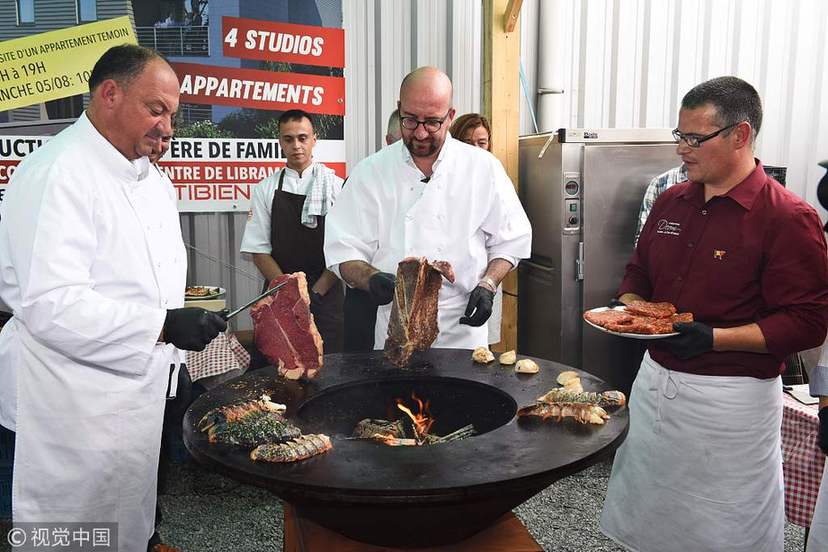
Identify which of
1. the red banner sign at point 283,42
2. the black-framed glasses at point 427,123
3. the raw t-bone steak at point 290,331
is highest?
the red banner sign at point 283,42

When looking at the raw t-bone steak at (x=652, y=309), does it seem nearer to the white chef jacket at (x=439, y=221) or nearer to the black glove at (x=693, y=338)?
the black glove at (x=693, y=338)

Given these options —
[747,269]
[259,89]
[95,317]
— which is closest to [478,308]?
[747,269]

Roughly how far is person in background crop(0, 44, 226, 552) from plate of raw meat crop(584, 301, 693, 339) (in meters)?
1.37

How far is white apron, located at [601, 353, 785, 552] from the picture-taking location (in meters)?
2.58

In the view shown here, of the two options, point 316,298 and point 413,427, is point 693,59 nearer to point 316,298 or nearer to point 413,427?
point 316,298

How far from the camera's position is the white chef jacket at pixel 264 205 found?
4.81m

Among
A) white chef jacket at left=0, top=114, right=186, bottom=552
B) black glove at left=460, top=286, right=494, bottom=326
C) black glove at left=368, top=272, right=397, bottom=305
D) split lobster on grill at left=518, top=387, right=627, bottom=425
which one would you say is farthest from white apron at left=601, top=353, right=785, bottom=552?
white chef jacket at left=0, top=114, right=186, bottom=552

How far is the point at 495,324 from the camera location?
505 cm

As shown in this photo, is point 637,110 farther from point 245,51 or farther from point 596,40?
point 245,51

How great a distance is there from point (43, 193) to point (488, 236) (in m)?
2.06

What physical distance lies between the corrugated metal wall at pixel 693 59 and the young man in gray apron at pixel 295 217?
227 cm

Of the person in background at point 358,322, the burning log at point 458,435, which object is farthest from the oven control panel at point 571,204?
the burning log at point 458,435

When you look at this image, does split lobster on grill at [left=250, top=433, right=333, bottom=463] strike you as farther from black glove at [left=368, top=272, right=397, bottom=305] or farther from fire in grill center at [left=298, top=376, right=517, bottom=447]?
black glove at [left=368, top=272, right=397, bottom=305]

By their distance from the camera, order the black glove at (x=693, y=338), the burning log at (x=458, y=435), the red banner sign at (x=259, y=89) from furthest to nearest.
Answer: the red banner sign at (x=259, y=89), the burning log at (x=458, y=435), the black glove at (x=693, y=338)
